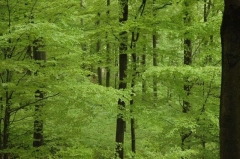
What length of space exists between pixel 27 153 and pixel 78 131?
5.39 ft

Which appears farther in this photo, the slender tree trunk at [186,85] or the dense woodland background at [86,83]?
the slender tree trunk at [186,85]

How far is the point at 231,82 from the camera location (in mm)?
2951

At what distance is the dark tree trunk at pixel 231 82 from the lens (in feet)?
9.54

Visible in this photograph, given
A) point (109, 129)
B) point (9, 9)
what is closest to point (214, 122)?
point (9, 9)

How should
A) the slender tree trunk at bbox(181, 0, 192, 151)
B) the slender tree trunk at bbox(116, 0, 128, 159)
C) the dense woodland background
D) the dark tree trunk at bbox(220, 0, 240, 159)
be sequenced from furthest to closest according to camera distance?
1. the slender tree trunk at bbox(116, 0, 128, 159)
2. the slender tree trunk at bbox(181, 0, 192, 151)
3. the dense woodland background
4. the dark tree trunk at bbox(220, 0, 240, 159)

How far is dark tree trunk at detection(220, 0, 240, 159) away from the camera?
2.91 metres

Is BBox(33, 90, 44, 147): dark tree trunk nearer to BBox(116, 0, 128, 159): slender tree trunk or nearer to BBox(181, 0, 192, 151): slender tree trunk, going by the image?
BBox(116, 0, 128, 159): slender tree trunk

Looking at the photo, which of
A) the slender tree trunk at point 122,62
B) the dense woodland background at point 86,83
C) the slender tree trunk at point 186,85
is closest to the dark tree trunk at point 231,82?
the dense woodland background at point 86,83

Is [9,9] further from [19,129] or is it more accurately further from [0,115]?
[19,129]

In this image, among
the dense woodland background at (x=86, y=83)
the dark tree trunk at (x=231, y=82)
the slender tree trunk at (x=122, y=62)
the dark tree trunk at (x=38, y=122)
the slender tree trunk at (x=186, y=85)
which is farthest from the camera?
the slender tree trunk at (x=122, y=62)

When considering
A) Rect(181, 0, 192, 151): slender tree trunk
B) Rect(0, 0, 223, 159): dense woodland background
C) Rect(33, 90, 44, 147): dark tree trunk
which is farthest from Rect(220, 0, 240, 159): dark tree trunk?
Rect(33, 90, 44, 147): dark tree trunk

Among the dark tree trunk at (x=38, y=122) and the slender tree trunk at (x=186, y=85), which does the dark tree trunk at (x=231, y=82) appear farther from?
the dark tree trunk at (x=38, y=122)

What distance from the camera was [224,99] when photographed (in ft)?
10.00

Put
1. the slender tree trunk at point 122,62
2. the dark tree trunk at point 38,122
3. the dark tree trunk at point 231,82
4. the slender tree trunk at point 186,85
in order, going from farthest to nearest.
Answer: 1. the slender tree trunk at point 122,62
2. the slender tree trunk at point 186,85
3. the dark tree trunk at point 38,122
4. the dark tree trunk at point 231,82
